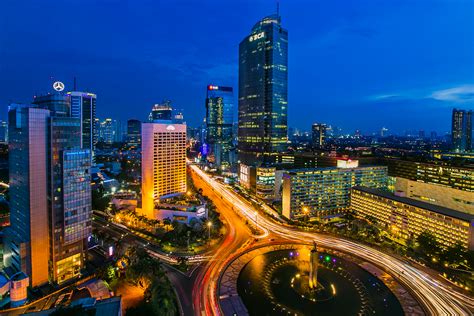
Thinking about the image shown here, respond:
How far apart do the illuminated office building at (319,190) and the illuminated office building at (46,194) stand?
51.0 meters

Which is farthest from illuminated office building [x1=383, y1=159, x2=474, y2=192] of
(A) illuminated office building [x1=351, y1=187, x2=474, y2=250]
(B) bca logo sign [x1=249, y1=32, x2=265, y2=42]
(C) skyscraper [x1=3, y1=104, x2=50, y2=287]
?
(C) skyscraper [x1=3, y1=104, x2=50, y2=287]

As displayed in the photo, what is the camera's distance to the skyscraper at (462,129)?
611ft

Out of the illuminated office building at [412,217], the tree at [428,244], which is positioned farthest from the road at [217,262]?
the tree at [428,244]

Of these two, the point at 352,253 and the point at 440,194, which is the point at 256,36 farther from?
the point at 352,253

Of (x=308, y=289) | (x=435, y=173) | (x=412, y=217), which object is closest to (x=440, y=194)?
(x=435, y=173)

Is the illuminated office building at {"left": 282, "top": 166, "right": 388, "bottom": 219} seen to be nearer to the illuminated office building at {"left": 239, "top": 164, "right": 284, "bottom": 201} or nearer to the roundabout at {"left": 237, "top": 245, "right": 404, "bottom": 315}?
the illuminated office building at {"left": 239, "top": 164, "right": 284, "bottom": 201}

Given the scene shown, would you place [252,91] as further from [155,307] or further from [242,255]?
[155,307]

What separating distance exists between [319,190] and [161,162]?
153ft

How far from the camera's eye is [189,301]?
3950 cm

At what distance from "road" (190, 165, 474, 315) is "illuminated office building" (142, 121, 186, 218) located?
18051mm

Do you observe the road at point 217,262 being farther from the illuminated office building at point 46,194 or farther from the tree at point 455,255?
the tree at point 455,255

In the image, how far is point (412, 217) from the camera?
63.8 m

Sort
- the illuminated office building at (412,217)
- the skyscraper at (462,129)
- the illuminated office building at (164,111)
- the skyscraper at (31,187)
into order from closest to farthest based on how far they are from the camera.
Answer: the skyscraper at (31,187) < the illuminated office building at (412,217) < the illuminated office building at (164,111) < the skyscraper at (462,129)

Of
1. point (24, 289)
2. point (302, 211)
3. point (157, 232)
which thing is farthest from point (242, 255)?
point (24, 289)
